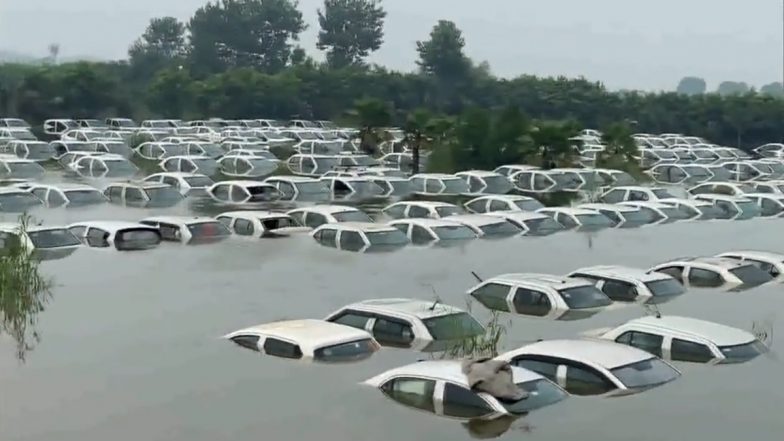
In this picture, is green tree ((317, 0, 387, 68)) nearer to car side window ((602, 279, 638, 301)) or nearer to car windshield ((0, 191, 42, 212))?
car windshield ((0, 191, 42, 212))

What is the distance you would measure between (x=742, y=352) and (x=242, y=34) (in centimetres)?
7737

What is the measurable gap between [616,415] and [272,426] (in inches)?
135

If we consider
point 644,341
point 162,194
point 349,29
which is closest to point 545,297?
point 644,341

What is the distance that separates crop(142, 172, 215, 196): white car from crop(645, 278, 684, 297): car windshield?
1694cm

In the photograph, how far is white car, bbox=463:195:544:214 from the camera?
1123 inches

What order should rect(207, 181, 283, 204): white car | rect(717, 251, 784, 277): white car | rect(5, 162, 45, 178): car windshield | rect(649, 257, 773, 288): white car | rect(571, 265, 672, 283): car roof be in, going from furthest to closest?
rect(5, 162, 45, 178): car windshield, rect(207, 181, 283, 204): white car, rect(717, 251, 784, 277): white car, rect(649, 257, 773, 288): white car, rect(571, 265, 672, 283): car roof

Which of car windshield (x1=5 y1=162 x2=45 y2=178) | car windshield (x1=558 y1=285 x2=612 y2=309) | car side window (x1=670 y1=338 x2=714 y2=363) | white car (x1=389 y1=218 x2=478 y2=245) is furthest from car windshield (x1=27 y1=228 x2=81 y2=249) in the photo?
car windshield (x1=5 y1=162 x2=45 y2=178)

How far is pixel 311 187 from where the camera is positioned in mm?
32719

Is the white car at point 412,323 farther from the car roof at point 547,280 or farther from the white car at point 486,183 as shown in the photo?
the white car at point 486,183

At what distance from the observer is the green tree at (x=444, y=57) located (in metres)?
73.9

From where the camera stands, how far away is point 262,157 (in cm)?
4131

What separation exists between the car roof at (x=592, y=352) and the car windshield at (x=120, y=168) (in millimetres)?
27029

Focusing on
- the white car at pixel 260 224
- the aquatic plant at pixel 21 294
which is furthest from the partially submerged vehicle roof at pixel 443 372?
the white car at pixel 260 224

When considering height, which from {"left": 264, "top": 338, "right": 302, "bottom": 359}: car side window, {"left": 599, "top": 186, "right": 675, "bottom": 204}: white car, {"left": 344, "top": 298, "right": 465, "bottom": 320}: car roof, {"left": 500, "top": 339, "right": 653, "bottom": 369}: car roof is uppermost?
{"left": 500, "top": 339, "right": 653, "bottom": 369}: car roof
